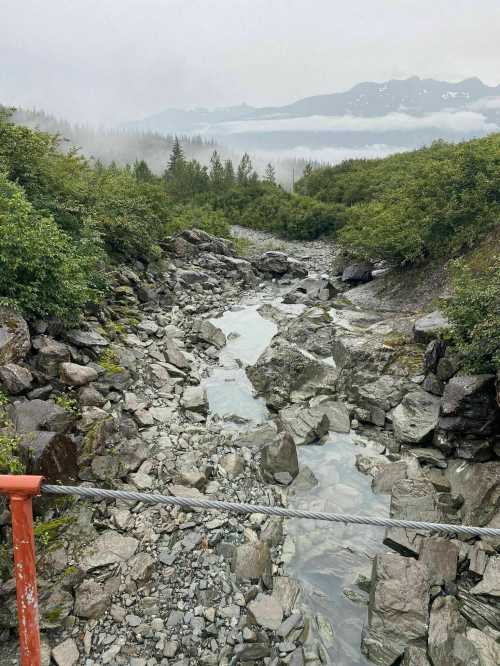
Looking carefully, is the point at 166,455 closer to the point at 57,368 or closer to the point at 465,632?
the point at 57,368

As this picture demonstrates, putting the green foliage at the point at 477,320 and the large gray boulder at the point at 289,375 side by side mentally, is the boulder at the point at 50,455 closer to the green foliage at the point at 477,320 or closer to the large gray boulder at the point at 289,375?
the large gray boulder at the point at 289,375

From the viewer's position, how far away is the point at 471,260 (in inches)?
724

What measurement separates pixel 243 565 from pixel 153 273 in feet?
61.7

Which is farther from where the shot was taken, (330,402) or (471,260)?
(471,260)

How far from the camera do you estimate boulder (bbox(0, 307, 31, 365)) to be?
8.93 m

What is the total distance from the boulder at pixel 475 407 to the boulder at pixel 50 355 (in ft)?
29.9

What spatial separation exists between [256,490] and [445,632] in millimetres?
3994

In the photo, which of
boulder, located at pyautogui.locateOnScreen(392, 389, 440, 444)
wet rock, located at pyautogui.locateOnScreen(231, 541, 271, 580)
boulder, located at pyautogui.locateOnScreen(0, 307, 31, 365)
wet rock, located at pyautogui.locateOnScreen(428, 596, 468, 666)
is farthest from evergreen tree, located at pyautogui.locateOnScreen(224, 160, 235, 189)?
wet rock, located at pyautogui.locateOnScreen(428, 596, 468, 666)

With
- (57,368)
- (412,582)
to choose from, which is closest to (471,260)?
(412,582)

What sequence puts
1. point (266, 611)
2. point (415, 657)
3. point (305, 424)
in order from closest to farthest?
point (415, 657), point (266, 611), point (305, 424)

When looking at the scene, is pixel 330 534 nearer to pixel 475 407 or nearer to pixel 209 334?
pixel 475 407

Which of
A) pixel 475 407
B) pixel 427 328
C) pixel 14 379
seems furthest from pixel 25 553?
pixel 427 328

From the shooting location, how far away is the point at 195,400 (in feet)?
37.5

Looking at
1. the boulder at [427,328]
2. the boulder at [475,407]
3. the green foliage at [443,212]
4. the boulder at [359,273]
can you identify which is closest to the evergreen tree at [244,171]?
the boulder at [359,273]
